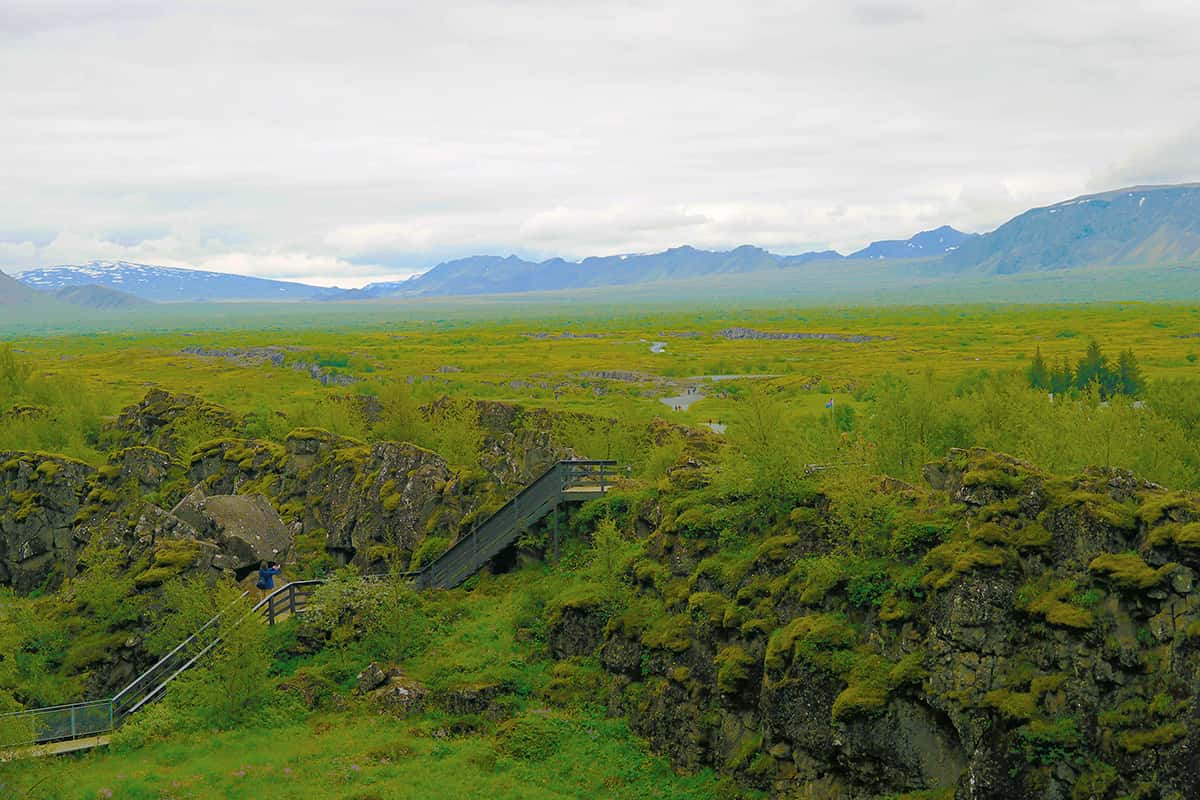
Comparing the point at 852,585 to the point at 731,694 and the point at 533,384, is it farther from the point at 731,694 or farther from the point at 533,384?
the point at 533,384

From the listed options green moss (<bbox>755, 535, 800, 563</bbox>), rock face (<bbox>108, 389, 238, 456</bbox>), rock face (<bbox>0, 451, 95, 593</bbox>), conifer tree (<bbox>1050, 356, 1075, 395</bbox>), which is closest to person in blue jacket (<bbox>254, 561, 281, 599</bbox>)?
green moss (<bbox>755, 535, 800, 563</bbox>)

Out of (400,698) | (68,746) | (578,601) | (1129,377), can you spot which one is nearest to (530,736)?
(400,698)

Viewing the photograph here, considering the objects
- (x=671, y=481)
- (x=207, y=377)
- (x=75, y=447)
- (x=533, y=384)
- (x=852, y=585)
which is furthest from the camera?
(x=207, y=377)

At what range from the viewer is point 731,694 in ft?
103

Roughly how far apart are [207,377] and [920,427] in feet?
469

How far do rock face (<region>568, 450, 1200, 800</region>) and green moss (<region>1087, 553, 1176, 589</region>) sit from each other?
51 millimetres

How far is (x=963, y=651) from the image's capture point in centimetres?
2578

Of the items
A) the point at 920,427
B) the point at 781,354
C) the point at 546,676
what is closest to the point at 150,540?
the point at 546,676

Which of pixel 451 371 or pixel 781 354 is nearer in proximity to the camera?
pixel 451 371

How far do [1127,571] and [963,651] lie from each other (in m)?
4.60

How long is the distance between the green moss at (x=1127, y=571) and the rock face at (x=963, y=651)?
5cm

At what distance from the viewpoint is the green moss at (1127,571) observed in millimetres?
23859

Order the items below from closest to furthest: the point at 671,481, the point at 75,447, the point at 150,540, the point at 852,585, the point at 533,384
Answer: the point at 852,585
the point at 671,481
the point at 150,540
the point at 75,447
the point at 533,384

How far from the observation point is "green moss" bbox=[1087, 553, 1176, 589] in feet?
78.3
